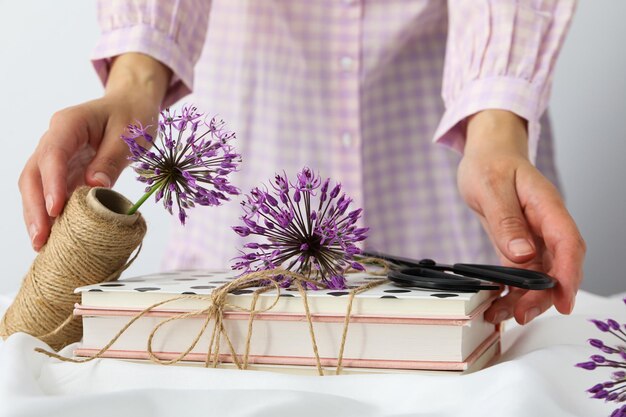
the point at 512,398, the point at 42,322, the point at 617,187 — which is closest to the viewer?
the point at 512,398

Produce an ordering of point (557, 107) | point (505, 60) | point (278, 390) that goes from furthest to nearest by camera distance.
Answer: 1. point (557, 107)
2. point (505, 60)
3. point (278, 390)

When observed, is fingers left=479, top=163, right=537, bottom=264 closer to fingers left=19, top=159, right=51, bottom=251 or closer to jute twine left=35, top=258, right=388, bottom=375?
jute twine left=35, top=258, right=388, bottom=375

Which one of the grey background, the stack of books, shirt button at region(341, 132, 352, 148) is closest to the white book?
the stack of books

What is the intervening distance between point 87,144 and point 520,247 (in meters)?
0.47

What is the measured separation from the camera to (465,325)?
57cm

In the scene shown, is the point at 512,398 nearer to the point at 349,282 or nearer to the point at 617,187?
the point at 349,282

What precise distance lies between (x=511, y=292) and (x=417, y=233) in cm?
55

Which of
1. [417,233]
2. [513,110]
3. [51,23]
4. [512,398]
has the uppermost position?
[51,23]

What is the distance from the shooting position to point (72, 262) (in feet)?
2.27

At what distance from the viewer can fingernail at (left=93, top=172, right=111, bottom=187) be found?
808 mm

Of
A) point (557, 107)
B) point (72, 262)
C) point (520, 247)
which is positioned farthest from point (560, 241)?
point (557, 107)

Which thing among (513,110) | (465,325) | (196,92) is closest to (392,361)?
(465,325)

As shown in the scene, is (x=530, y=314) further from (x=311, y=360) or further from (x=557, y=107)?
(x=557, y=107)

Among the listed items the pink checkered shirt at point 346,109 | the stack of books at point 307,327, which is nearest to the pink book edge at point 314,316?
the stack of books at point 307,327
